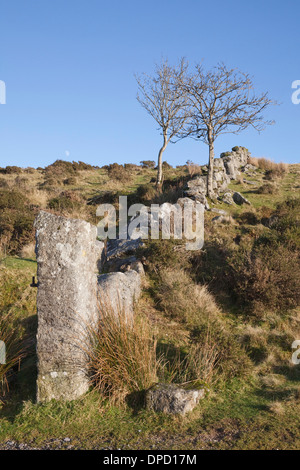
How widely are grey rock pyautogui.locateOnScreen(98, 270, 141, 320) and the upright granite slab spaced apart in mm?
775

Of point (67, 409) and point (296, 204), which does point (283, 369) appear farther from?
point (296, 204)

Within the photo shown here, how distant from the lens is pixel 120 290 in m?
8.05

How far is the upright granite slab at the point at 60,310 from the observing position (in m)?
5.44

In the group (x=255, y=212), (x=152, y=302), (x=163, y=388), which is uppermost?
(x=255, y=212)

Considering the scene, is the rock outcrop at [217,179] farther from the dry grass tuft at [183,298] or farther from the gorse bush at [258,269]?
the dry grass tuft at [183,298]

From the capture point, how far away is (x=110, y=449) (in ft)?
14.2

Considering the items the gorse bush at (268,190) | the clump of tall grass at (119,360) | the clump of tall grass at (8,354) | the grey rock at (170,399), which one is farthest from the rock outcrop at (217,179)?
the grey rock at (170,399)

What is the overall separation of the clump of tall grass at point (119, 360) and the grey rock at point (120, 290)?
1.24ft

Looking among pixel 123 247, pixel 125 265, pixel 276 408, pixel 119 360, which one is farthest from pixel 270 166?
pixel 119 360

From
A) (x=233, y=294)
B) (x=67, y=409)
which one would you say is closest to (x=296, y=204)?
(x=233, y=294)

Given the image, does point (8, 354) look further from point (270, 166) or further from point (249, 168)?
point (270, 166)

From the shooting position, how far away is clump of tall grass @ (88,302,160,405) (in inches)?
218

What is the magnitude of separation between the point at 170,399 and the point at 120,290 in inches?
127

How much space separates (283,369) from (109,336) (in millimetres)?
3859
